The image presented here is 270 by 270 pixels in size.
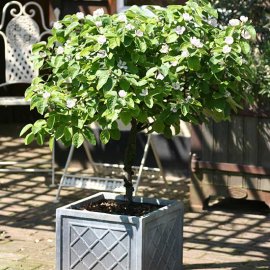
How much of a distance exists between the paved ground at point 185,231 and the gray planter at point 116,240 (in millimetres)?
586

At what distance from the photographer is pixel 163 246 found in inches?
178

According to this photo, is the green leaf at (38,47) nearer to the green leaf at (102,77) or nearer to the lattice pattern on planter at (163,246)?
the green leaf at (102,77)

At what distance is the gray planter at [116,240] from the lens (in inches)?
170

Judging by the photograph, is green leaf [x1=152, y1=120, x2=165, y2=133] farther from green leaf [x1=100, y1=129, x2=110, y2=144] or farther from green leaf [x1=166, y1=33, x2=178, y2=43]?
green leaf [x1=166, y1=33, x2=178, y2=43]

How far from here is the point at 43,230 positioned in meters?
5.84

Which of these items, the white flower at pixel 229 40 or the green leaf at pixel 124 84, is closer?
the green leaf at pixel 124 84

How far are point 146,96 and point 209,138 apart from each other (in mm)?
2192

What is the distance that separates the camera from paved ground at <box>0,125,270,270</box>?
5.21 metres

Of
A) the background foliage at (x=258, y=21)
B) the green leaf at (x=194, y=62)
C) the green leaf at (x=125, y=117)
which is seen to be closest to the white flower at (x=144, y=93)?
the green leaf at (x=125, y=117)

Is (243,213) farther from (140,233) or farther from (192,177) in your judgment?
(140,233)

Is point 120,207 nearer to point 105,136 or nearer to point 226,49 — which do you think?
point 105,136

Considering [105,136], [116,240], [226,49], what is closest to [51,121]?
[105,136]

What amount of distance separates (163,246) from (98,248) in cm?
35

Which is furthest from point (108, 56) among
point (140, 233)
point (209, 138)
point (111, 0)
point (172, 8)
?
point (111, 0)
